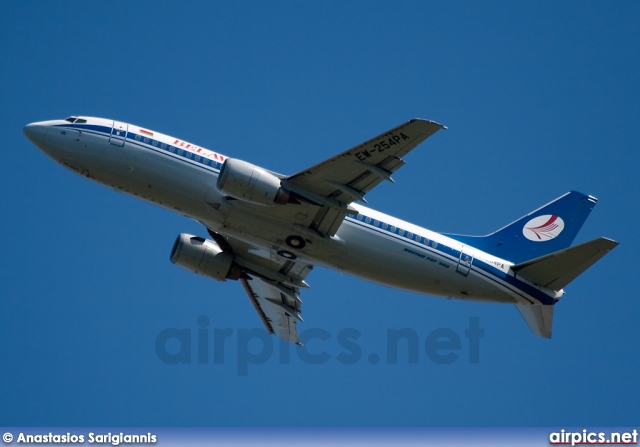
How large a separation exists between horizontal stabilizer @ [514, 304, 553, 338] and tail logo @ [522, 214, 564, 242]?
447cm

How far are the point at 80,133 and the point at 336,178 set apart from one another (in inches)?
489

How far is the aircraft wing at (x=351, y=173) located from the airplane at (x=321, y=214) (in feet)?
0.17

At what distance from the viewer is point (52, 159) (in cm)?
4291

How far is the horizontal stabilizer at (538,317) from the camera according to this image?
44406mm

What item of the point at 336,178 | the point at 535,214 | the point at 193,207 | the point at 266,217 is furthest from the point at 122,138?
the point at 535,214

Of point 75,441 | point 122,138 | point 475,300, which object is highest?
point 122,138

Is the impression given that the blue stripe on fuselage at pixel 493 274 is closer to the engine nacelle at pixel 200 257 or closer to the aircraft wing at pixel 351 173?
the aircraft wing at pixel 351 173

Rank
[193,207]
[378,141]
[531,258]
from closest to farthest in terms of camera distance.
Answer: [378,141] < [193,207] < [531,258]

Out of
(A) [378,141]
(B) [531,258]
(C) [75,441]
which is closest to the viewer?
(C) [75,441]

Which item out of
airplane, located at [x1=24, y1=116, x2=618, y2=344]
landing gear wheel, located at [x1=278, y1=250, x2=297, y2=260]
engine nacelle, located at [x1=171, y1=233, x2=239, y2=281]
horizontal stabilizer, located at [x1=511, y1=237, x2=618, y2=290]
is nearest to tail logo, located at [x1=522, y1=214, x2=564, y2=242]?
airplane, located at [x1=24, y1=116, x2=618, y2=344]

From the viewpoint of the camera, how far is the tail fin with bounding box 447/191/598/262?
46.6 metres

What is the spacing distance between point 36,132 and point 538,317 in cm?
2594

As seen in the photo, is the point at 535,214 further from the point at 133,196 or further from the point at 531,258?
the point at 133,196

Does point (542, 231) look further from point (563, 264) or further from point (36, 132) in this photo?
Result: point (36, 132)
